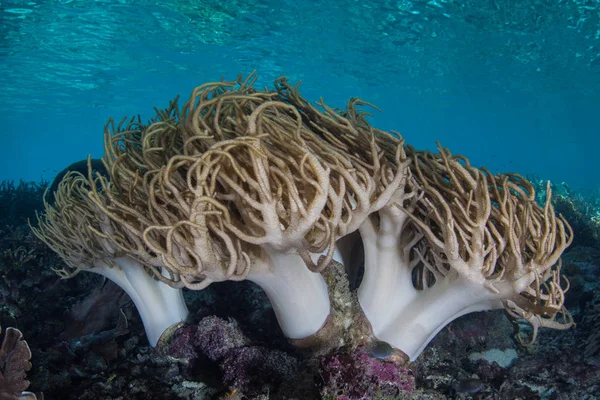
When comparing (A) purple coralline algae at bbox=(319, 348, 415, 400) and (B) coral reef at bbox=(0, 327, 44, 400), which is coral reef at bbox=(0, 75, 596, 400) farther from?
(B) coral reef at bbox=(0, 327, 44, 400)

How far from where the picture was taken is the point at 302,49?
112 ft

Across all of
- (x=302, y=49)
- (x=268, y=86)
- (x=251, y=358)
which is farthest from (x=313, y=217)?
(x=302, y=49)

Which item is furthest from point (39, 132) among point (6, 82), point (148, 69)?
point (148, 69)

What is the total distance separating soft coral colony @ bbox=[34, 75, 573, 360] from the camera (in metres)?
2.55

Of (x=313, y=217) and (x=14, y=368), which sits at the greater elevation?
(x=313, y=217)

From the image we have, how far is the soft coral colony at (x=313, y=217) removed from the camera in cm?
255

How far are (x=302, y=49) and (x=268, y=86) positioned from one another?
15.2ft

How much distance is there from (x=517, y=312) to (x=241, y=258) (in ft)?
7.91

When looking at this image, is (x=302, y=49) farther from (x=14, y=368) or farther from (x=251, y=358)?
(x=14, y=368)

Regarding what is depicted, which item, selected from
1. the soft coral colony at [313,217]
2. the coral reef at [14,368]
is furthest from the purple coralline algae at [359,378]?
the coral reef at [14,368]

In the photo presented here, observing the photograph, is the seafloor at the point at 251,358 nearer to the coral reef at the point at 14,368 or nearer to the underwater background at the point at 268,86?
the underwater background at the point at 268,86

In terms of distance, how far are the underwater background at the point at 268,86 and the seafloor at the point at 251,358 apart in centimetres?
2

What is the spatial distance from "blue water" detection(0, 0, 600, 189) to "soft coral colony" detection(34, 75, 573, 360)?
15.2m

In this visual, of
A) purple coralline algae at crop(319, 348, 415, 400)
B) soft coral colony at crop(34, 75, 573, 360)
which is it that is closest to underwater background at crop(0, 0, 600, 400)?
purple coralline algae at crop(319, 348, 415, 400)
